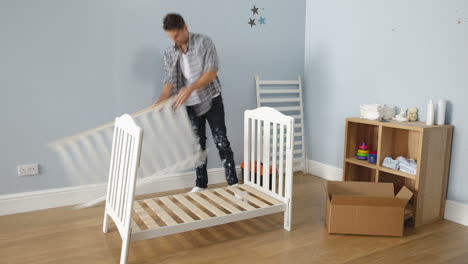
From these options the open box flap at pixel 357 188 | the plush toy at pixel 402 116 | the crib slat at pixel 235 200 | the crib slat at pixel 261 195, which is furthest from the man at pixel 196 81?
the plush toy at pixel 402 116

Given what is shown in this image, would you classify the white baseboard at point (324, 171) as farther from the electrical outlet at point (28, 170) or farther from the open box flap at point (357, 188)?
the electrical outlet at point (28, 170)

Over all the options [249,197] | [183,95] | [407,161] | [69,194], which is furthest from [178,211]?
[407,161]

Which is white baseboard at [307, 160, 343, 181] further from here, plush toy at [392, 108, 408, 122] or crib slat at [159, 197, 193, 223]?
crib slat at [159, 197, 193, 223]

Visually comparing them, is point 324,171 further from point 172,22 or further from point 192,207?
point 172,22

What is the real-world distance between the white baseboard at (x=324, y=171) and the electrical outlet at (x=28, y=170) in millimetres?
2435

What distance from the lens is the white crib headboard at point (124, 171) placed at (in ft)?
5.48

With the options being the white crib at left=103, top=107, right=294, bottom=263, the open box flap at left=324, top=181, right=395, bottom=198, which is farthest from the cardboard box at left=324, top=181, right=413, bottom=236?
the white crib at left=103, top=107, right=294, bottom=263

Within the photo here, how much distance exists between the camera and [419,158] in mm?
2283

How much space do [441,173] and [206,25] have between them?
2107 mm

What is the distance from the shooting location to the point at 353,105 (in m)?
3.15

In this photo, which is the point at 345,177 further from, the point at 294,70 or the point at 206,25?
the point at 206,25

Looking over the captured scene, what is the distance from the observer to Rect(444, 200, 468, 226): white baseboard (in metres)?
2.37

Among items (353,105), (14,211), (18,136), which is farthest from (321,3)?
(14,211)

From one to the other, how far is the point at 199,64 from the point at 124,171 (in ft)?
3.65
